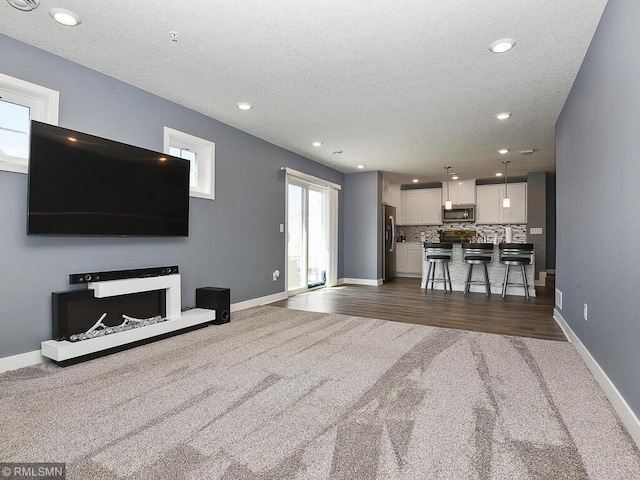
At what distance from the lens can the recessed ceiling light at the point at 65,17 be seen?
245cm

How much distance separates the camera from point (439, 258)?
6918mm

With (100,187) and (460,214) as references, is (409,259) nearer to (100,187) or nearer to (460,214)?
(460,214)

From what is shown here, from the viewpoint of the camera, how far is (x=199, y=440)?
173 centimetres

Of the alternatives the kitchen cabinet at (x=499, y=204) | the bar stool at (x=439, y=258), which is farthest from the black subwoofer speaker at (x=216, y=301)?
the kitchen cabinet at (x=499, y=204)

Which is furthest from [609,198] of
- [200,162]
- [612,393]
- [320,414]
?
[200,162]

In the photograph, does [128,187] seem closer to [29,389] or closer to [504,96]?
[29,389]

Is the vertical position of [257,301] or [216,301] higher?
[216,301]

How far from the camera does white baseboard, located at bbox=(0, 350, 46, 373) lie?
2.67 meters

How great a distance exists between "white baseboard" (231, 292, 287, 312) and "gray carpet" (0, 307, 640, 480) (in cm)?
165

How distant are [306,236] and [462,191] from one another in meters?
4.81

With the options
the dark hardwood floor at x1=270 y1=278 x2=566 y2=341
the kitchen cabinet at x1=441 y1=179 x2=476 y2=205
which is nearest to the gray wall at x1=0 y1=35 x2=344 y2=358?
the dark hardwood floor at x1=270 y1=278 x2=566 y2=341

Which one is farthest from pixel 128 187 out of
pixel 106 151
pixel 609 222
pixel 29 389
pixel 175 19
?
pixel 609 222

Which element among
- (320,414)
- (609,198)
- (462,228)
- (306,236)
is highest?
(462,228)

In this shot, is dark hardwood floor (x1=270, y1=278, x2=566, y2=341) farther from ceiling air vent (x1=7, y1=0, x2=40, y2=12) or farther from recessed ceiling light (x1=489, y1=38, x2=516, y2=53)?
ceiling air vent (x1=7, y1=0, x2=40, y2=12)
